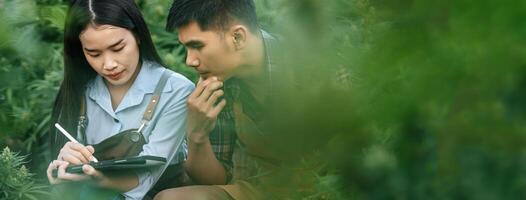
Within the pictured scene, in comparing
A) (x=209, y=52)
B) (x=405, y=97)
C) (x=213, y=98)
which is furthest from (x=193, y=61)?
(x=405, y=97)

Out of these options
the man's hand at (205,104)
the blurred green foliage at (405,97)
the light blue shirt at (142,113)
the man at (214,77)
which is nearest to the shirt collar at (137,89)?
the light blue shirt at (142,113)

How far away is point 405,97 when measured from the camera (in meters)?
0.64

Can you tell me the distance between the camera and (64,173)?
7.88 ft

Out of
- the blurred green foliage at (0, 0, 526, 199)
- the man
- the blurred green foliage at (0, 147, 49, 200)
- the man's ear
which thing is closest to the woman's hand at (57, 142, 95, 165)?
the blurred green foliage at (0, 147, 49, 200)

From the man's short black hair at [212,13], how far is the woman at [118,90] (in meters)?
0.17

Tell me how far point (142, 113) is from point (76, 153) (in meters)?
0.29

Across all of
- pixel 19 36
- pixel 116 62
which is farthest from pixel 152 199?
pixel 19 36

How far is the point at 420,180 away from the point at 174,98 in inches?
82.3

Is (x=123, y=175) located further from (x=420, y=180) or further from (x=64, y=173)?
(x=420, y=180)

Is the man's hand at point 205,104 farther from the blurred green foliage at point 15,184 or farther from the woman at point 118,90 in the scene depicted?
the blurred green foliage at point 15,184

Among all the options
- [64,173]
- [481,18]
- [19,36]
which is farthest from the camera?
[64,173]

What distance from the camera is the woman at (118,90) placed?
8.78ft

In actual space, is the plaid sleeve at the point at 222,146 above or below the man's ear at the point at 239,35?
below

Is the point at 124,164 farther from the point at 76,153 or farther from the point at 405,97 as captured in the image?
the point at 405,97
